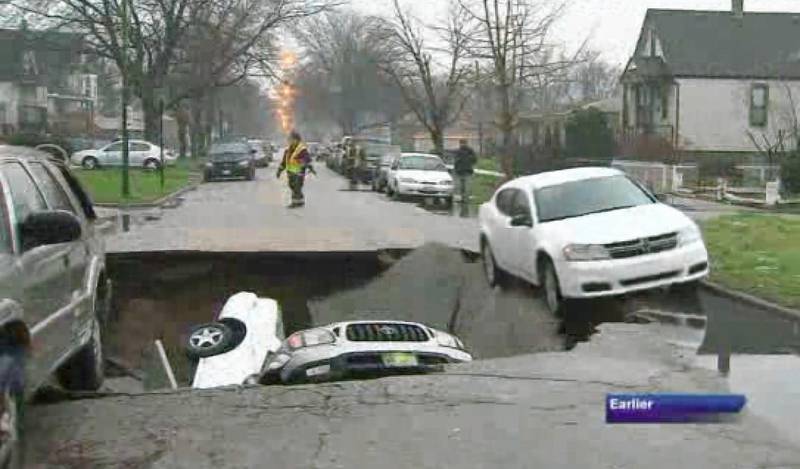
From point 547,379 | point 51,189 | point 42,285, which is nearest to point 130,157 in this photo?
point 51,189

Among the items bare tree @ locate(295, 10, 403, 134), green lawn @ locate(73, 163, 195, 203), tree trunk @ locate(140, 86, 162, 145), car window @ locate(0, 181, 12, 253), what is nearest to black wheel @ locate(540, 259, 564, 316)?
car window @ locate(0, 181, 12, 253)

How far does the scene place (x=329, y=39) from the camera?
88.7 meters

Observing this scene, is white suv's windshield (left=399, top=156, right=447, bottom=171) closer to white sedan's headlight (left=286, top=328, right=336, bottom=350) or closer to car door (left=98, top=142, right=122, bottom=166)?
car door (left=98, top=142, right=122, bottom=166)

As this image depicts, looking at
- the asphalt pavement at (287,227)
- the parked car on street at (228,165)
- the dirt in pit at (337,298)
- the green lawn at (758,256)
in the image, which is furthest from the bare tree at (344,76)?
the dirt in pit at (337,298)

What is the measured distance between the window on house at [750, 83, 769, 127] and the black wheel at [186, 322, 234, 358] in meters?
44.7

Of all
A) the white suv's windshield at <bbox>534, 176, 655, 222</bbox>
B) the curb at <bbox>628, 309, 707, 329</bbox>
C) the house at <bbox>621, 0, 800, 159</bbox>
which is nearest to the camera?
the curb at <bbox>628, 309, 707, 329</bbox>

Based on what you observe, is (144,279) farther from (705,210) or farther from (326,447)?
(705,210)

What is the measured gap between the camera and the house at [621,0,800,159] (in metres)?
50.1

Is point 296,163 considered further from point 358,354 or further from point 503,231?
point 358,354

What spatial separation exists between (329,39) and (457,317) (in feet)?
256

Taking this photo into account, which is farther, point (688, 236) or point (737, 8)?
point (737, 8)

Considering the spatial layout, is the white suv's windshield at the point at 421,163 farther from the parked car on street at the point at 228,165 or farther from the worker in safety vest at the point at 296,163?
the parked car on street at the point at 228,165

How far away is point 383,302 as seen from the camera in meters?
13.4

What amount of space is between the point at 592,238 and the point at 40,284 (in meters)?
6.84
